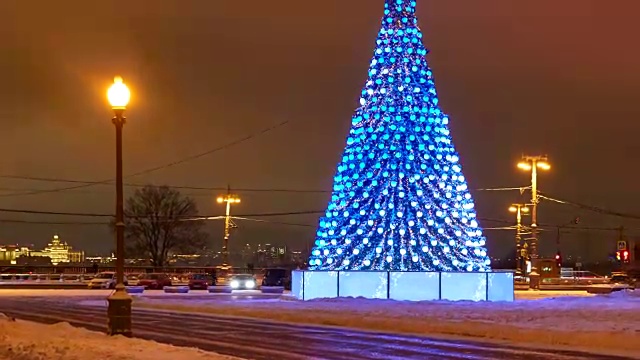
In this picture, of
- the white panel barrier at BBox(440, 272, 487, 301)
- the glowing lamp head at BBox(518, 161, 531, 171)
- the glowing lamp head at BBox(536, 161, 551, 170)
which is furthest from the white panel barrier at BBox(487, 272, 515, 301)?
the glowing lamp head at BBox(536, 161, 551, 170)

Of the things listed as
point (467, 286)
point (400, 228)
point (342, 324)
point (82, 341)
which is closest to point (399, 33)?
point (400, 228)

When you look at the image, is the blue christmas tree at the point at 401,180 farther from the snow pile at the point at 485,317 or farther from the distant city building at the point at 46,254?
the distant city building at the point at 46,254

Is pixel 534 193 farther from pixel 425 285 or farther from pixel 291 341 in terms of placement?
pixel 291 341

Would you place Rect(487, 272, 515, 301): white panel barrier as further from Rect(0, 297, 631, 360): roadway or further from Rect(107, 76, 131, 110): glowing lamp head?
Rect(107, 76, 131, 110): glowing lamp head

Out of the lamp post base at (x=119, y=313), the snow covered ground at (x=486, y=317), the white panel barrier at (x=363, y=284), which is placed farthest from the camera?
the white panel barrier at (x=363, y=284)

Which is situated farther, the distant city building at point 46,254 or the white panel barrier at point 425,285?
the distant city building at point 46,254

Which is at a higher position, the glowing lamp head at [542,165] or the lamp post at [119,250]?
the glowing lamp head at [542,165]

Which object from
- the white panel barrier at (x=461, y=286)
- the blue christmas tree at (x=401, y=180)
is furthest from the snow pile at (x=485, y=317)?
the blue christmas tree at (x=401, y=180)

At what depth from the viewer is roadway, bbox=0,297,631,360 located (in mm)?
17312

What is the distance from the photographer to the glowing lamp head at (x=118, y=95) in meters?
18.4

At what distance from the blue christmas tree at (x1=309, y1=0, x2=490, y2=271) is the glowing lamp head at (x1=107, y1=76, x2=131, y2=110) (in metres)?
18.1

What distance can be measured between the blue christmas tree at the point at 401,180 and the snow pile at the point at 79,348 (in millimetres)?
18261

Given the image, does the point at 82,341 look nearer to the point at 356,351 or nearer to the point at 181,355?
the point at 181,355

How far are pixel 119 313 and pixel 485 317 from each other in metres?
12.1
